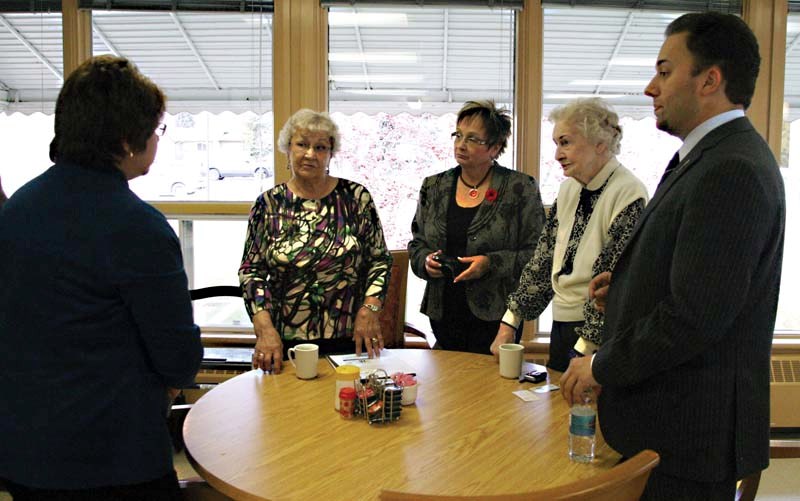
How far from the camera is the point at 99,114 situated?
119 centimetres

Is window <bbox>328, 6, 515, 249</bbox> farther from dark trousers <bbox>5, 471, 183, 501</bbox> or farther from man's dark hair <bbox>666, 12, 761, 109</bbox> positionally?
→ dark trousers <bbox>5, 471, 183, 501</bbox>

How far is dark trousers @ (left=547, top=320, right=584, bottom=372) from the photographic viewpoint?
2094 millimetres

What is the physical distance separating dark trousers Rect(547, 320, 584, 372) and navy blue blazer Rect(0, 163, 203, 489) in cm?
133

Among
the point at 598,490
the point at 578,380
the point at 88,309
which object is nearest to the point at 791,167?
the point at 578,380

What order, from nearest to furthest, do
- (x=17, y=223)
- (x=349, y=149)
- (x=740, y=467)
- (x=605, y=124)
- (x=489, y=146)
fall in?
(x=17, y=223), (x=740, y=467), (x=605, y=124), (x=489, y=146), (x=349, y=149)

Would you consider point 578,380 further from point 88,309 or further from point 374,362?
point 88,309

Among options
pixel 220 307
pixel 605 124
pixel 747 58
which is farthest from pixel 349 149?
pixel 747 58

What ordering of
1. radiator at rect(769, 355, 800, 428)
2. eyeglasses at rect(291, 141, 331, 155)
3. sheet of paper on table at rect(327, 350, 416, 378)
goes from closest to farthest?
sheet of paper on table at rect(327, 350, 416, 378)
eyeglasses at rect(291, 141, 331, 155)
radiator at rect(769, 355, 800, 428)

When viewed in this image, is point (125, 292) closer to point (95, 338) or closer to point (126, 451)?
point (95, 338)

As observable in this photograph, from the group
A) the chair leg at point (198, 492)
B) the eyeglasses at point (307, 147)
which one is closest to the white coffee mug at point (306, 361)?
the chair leg at point (198, 492)

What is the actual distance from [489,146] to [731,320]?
1514mm

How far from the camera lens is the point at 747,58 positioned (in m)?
1.29

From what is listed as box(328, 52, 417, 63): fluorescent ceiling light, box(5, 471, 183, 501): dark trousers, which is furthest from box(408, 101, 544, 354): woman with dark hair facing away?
box(5, 471, 183, 501): dark trousers

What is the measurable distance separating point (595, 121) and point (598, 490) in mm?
1453
